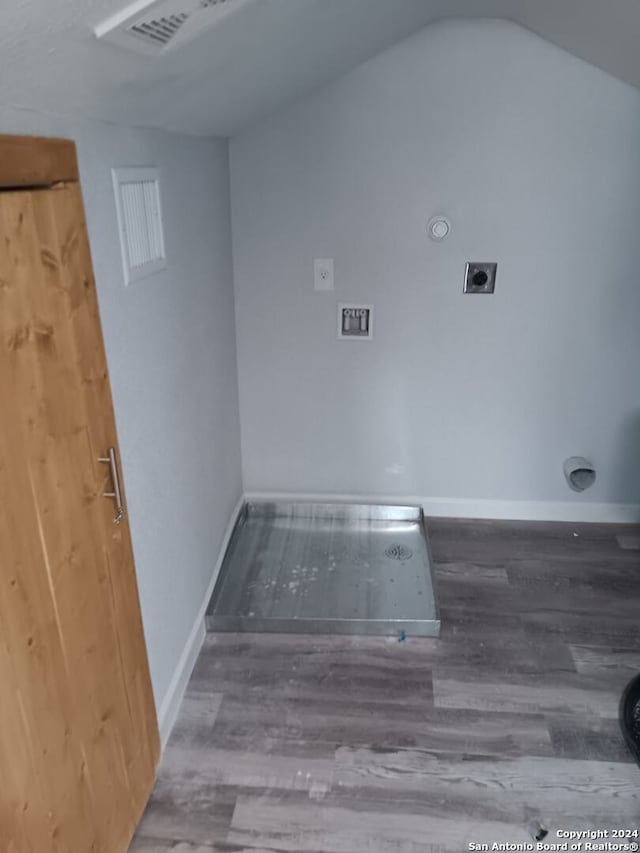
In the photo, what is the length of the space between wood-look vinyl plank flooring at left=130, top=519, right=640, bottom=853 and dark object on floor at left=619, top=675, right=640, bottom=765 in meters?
0.03

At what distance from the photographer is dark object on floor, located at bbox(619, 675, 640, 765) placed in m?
1.86

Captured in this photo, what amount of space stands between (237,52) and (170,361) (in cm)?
82

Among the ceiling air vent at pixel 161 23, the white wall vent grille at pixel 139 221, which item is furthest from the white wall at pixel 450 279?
the ceiling air vent at pixel 161 23

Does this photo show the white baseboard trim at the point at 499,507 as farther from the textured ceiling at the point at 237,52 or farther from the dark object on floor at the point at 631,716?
the textured ceiling at the point at 237,52

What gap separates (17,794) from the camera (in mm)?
1040

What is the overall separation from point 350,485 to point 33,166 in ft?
7.27

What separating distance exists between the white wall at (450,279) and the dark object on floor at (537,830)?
1.53m

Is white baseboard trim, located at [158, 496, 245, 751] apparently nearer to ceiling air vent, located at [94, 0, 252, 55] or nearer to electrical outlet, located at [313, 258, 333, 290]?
electrical outlet, located at [313, 258, 333, 290]

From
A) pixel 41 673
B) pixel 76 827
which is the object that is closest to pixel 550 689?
pixel 76 827

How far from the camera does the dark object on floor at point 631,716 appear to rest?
1.86 m

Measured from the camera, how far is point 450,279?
8.73 feet

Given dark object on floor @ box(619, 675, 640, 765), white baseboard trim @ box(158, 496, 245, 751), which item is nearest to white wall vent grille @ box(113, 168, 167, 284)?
white baseboard trim @ box(158, 496, 245, 751)

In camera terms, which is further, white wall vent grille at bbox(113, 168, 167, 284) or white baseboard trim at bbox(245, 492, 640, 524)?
white baseboard trim at bbox(245, 492, 640, 524)

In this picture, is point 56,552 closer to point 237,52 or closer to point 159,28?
point 159,28
